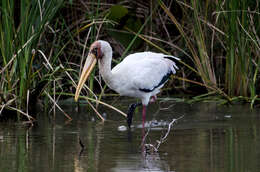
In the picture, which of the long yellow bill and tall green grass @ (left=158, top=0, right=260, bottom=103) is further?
tall green grass @ (left=158, top=0, right=260, bottom=103)

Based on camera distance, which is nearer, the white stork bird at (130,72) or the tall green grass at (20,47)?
the white stork bird at (130,72)

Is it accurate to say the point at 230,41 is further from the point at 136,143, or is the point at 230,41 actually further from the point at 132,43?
the point at 136,143

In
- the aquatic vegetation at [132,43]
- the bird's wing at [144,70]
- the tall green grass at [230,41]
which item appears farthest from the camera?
the tall green grass at [230,41]

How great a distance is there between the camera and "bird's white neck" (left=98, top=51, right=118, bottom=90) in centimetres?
714

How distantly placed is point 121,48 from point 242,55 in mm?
3136

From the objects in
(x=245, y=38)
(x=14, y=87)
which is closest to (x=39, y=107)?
(x=14, y=87)

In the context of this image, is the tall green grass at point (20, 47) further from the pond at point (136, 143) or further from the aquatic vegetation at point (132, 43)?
the pond at point (136, 143)

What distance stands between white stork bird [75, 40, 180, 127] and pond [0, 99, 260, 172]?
17.5 inches

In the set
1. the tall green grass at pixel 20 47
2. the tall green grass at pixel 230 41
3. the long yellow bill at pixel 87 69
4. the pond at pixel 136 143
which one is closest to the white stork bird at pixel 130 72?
the long yellow bill at pixel 87 69

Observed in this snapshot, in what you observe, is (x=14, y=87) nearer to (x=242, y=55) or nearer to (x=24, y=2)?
(x=24, y=2)

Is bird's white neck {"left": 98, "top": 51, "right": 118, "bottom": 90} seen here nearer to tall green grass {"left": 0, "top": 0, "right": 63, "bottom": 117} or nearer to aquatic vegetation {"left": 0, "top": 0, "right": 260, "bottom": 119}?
aquatic vegetation {"left": 0, "top": 0, "right": 260, "bottom": 119}

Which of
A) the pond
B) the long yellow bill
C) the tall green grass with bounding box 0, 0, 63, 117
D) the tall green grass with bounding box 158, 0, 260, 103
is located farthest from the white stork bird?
the tall green grass with bounding box 158, 0, 260, 103

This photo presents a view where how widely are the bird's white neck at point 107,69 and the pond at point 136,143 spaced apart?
558 millimetres

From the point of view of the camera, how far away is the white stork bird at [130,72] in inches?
278
